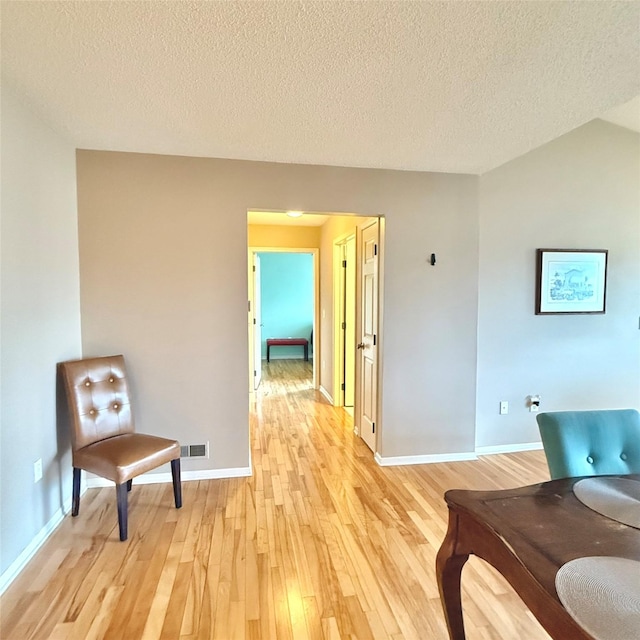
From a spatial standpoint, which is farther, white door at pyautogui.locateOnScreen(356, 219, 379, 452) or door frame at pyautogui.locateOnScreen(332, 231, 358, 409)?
door frame at pyautogui.locateOnScreen(332, 231, 358, 409)

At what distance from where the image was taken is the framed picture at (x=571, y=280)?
3.44 m

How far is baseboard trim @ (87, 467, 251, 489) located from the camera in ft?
9.15

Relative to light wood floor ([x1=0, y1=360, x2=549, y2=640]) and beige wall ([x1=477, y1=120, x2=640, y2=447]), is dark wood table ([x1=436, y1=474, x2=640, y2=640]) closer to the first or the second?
light wood floor ([x1=0, y1=360, x2=549, y2=640])

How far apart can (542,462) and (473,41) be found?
3166 mm

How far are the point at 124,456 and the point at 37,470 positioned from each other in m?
0.45

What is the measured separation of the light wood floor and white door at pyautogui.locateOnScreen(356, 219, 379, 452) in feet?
1.85

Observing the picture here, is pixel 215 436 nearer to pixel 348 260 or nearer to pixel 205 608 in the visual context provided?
pixel 205 608

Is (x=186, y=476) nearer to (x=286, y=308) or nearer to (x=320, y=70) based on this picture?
(x=320, y=70)

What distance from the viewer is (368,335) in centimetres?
360

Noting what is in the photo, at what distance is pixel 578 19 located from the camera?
143 cm

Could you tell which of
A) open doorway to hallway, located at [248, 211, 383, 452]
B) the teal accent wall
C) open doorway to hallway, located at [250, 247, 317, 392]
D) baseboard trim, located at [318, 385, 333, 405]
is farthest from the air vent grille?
the teal accent wall

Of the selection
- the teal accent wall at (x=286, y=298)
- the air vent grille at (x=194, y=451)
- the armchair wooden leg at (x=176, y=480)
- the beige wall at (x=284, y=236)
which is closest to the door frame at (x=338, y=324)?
the beige wall at (x=284, y=236)

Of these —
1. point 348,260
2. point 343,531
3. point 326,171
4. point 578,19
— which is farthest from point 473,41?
point 348,260

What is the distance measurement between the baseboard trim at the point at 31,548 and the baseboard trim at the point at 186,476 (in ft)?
0.99
